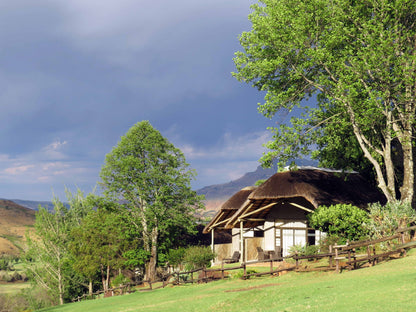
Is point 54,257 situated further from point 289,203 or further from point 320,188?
point 320,188

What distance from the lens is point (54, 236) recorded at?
1704 inches

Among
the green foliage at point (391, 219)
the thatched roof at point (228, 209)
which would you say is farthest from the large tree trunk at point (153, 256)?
the green foliage at point (391, 219)

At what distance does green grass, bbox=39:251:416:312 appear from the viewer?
35.6ft

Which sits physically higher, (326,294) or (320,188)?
(320,188)

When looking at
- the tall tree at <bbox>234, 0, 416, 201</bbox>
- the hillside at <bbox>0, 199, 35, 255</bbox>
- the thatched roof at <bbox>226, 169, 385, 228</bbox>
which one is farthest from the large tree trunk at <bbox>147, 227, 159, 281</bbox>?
the hillside at <bbox>0, 199, 35, 255</bbox>

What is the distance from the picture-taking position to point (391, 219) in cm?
1973

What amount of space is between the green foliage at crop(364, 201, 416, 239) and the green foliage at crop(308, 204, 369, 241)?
1.86 meters

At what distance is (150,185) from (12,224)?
142 m

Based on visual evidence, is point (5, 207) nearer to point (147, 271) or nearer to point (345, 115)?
point (147, 271)

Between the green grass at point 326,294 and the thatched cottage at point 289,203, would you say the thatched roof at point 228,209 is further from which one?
the green grass at point 326,294

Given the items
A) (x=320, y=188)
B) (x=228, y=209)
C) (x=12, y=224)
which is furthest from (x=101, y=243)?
(x=12, y=224)

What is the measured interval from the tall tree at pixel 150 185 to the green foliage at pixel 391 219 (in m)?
18.6

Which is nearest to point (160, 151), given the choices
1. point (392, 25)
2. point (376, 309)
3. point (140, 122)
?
point (140, 122)

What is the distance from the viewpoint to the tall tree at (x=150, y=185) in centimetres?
3525
